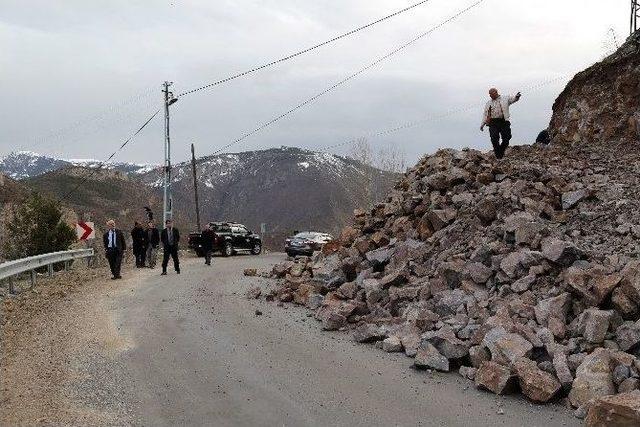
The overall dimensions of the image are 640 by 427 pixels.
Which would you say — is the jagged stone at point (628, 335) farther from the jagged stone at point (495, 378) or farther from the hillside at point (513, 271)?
the jagged stone at point (495, 378)

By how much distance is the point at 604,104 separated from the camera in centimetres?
1584

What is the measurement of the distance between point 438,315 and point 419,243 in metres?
3.18

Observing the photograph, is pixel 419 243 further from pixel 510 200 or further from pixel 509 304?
pixel 509 304

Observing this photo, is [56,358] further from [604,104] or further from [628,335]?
[604,104]

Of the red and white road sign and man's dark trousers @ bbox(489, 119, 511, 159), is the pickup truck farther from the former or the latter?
man's dark trousers @ bbox(489, 119, 511, 159)

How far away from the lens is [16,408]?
213 inches

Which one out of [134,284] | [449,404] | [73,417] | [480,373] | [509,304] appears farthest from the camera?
[134,284]

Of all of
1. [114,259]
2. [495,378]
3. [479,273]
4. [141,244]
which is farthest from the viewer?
[141,244]

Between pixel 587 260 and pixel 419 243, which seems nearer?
pixel 587 260

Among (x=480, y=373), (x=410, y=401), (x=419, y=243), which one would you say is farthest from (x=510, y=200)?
(x=410, y=401)

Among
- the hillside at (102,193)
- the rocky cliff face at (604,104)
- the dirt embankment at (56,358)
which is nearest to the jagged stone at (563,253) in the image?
the dirt embankment at (56,358)

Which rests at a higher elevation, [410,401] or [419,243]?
[419,243]

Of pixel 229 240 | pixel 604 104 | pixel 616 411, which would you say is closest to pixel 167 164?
pixel 229 240

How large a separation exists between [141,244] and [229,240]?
8782mm
